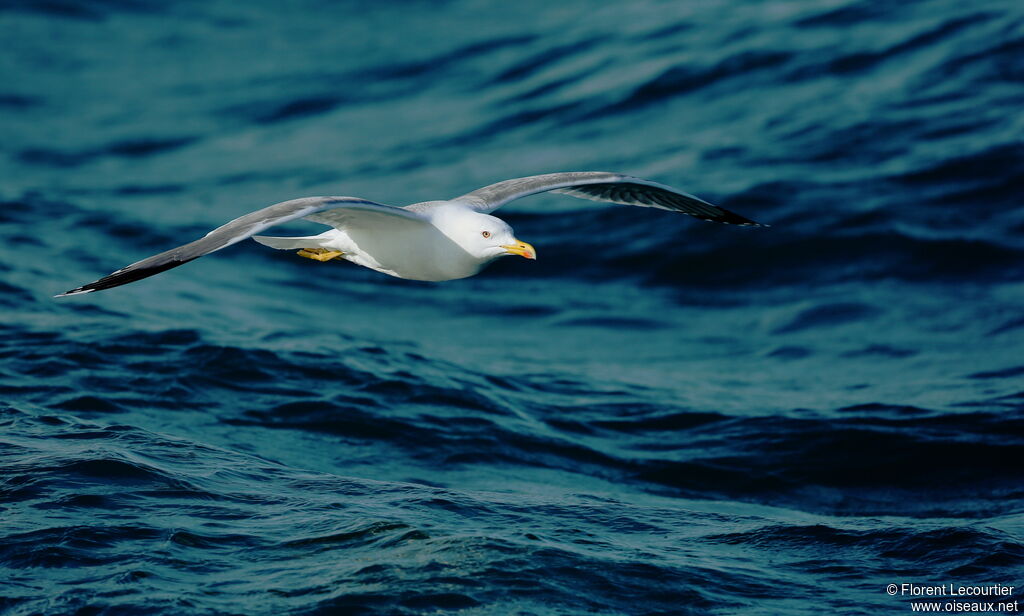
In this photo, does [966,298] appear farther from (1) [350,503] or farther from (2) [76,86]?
(2) [76,86]

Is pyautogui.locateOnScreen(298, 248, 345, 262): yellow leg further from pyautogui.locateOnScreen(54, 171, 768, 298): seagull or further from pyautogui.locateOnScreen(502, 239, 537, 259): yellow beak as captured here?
pyautogui.locateOnScreen(502, 239, 537, 259): yellow beak

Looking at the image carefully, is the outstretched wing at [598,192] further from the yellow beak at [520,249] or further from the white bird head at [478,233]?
the yellow beak at [520,249]

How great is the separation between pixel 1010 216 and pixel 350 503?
884 centimetres

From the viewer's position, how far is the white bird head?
6.91 metres

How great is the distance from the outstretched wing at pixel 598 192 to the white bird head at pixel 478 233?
0.35 m

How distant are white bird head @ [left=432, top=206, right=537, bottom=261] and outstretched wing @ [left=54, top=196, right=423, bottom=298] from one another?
0.51 metres

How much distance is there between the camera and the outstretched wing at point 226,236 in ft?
18.0

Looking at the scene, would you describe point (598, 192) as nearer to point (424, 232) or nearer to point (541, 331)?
point (424, 232)

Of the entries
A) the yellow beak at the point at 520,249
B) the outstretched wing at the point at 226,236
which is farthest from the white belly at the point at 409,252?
the outstretched wing at the point at 226,236

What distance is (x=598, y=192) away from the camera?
894 centimetres

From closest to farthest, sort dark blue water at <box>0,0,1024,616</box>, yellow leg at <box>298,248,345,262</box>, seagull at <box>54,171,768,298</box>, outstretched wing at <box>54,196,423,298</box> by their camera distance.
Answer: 1. outstretched wing at <box>54,196,423,298</box>
2. dark blue water at <box>0,0,1024,616</box>
3. seagull at <box>54,171,768,298</box>
4. yellow leg at <box>298,248,345,262</box>

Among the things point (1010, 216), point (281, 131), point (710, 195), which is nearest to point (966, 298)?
point (1010, 216)

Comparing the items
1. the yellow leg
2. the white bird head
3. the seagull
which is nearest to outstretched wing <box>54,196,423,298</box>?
the seagull

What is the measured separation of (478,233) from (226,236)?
1.71 metres
